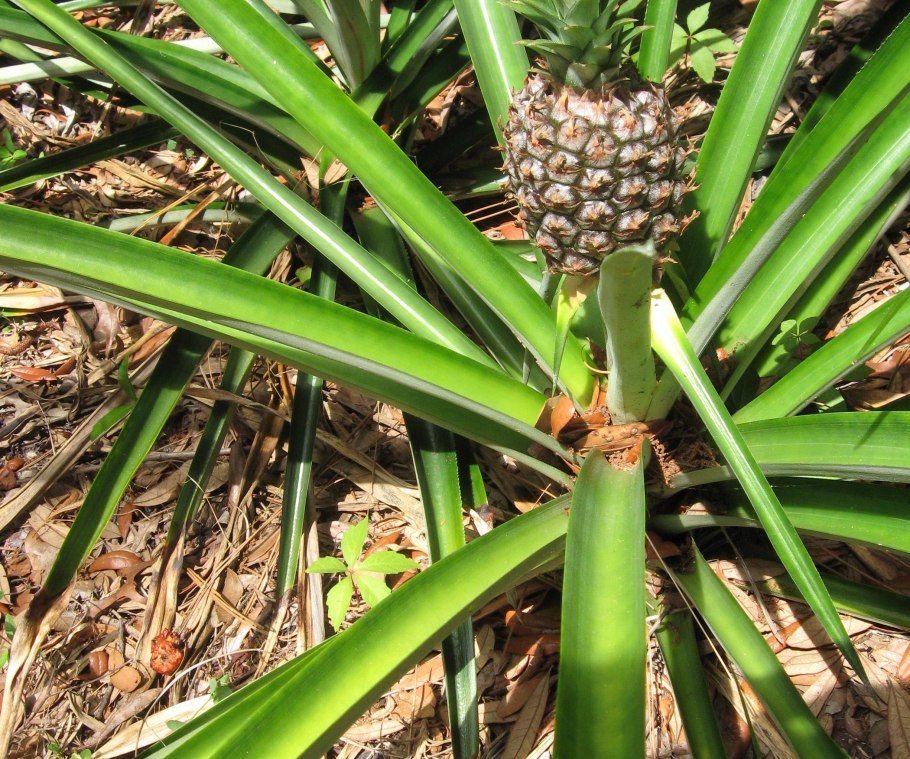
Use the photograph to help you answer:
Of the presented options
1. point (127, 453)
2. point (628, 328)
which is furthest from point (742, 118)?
point (127, 453)

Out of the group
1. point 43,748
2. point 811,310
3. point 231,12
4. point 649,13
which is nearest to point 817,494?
point 811,310

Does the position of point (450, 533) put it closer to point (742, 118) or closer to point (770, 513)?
point (770, 513)

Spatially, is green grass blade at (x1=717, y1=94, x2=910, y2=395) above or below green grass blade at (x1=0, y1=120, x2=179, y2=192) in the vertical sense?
below

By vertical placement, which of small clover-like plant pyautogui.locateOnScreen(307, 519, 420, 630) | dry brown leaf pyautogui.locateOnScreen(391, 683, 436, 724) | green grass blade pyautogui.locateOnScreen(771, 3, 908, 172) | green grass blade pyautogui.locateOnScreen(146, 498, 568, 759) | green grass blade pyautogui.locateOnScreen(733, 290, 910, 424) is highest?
green grass blade pyautogui.locateOnScreen(771, 3, 908, 172)

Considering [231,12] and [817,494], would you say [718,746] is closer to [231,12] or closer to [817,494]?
[817,494]

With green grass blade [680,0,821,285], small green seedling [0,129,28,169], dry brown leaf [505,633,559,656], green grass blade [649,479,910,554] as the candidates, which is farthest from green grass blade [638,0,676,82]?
small green seedling [0,129,28,169]

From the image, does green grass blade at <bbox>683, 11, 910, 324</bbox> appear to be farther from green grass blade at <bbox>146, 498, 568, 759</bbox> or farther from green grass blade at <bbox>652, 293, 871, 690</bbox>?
green grass blade at <bbox>146, 498, 568, 759</bbox>
